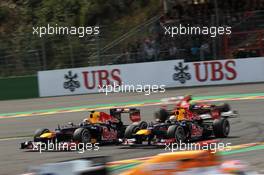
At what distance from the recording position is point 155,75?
2675 centimetres

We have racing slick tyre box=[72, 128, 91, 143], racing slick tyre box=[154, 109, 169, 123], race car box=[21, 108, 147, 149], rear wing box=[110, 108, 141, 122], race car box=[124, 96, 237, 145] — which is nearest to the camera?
race car box=[124, 96, 237, 145]

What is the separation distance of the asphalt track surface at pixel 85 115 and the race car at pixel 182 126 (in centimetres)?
28

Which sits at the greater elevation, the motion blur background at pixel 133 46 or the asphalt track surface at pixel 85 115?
the motion blur background at pixel 133 46

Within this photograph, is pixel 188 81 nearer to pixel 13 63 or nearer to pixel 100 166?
pixel 13 63

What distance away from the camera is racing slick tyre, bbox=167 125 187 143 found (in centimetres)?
1258

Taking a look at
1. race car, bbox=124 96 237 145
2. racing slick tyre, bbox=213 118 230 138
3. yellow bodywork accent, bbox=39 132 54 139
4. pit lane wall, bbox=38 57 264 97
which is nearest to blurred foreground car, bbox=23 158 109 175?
race car, bbox=124 96 237 145

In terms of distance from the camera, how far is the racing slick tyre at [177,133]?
12.6 m

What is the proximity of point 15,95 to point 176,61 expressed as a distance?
270 inches

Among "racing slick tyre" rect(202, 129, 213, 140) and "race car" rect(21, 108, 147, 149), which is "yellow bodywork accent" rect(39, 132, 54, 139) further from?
"racing slick tyre" rect(202, 129, 213, 140)

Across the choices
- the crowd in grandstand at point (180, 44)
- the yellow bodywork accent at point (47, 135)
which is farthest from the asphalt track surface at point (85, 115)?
the crowd in grandstand at point (180, 44)

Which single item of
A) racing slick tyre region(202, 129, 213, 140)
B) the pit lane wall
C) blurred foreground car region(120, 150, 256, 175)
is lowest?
racing slick tyre region(202, 129, 213, 140)

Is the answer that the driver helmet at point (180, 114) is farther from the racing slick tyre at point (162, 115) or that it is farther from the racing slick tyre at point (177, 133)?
the racing slick tyre at point (162, 115)

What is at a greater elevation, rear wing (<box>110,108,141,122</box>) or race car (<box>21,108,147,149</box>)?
rear wing (<box>110,108,141,122</box>)

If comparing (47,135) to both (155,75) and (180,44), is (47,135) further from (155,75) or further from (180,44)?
(180,44)
